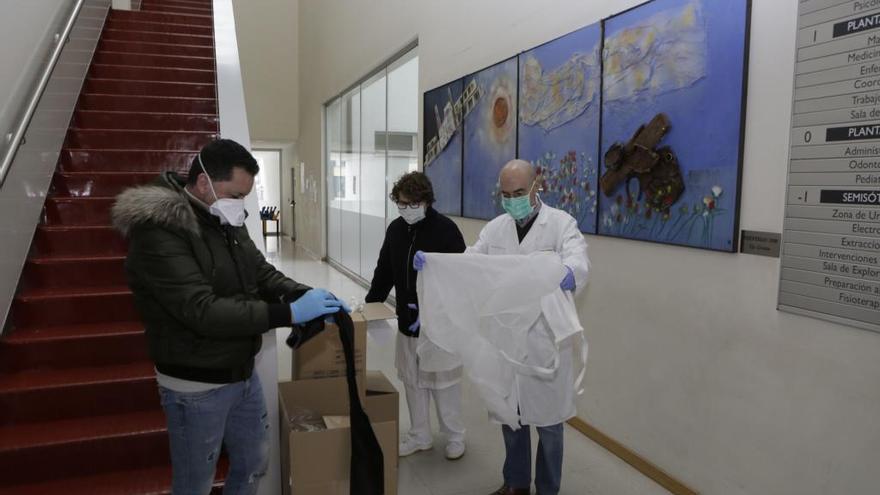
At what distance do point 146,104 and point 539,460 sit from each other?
12.5 ft

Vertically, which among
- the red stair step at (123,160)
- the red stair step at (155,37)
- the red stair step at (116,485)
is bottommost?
the red stair step at (116,485)

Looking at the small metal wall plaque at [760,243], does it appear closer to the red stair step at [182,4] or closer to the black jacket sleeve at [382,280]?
the black jacket sleeve at [382,280]

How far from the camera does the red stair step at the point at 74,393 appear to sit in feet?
7.73

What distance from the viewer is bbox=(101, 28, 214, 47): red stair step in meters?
5.17

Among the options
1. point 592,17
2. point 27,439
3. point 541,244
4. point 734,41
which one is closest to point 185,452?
point 27,439

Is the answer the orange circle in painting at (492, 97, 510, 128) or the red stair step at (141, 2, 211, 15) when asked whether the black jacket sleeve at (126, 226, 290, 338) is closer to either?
the orange circle in painting at (492, 97, 510, 128)

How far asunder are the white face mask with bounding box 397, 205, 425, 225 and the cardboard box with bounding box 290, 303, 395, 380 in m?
0.49

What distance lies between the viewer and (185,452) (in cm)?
168

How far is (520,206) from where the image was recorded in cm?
235

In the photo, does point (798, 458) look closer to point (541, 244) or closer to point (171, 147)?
point (541, 244)

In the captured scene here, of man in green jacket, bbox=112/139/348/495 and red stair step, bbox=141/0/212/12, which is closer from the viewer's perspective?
man in green jacket, bbox=112/139/348/495

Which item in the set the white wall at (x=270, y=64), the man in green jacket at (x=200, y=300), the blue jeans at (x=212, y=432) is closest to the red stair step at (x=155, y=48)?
the man in green jacket at (x=200, y=300)

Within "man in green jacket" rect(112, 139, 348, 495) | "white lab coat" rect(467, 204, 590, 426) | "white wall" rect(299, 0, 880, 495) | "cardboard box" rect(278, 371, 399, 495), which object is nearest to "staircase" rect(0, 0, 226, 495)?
"cardboard box" rect(278, 371, 399, 495)

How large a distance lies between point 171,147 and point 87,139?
52 cm
